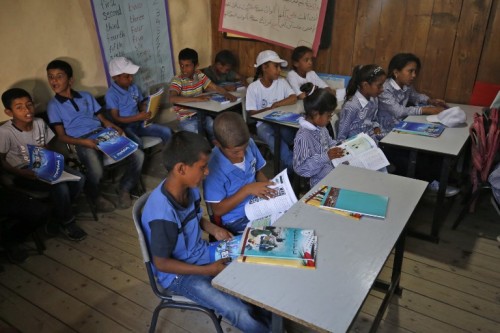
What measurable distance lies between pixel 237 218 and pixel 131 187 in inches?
65.6

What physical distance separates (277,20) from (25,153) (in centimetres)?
280

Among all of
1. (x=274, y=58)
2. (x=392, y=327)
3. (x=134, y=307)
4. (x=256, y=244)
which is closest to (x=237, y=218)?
(x=256, y=244)

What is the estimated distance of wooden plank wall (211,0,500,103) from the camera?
3.19 metres

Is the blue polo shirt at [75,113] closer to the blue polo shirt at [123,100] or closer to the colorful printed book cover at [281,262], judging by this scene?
the blue polo shirt at [123,100]

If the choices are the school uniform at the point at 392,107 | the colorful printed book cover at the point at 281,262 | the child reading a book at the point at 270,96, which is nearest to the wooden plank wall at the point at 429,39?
the school uniform at the point at 392,107

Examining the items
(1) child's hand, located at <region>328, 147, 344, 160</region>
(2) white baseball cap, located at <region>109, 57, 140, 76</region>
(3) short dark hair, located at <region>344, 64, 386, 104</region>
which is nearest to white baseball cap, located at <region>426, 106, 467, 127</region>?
(3) short dark hair, located at <region>344, 64, 386, 104</region>

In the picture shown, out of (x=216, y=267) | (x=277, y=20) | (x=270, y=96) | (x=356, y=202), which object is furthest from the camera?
(x=277, y=20)

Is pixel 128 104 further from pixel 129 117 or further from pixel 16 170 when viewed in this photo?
pixel 16 170

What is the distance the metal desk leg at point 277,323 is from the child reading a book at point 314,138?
1271mm

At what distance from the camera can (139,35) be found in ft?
Answer: 12.5

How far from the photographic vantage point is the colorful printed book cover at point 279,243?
1284 mm

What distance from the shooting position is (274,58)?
3.36 meters

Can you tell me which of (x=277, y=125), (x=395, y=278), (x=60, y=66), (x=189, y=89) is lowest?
(x=395, y=278)

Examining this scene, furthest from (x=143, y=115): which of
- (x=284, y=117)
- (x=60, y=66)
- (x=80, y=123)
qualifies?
(x=284, y=117)
